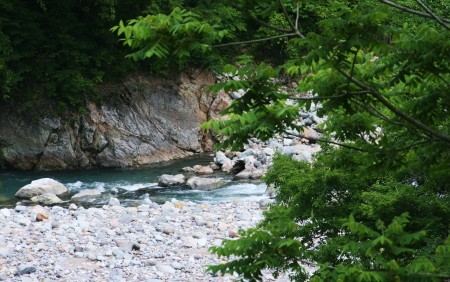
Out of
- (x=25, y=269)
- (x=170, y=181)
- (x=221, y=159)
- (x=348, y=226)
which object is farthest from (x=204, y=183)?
(x=348, y=226)

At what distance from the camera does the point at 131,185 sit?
12844 mm

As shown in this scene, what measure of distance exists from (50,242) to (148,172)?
697cm

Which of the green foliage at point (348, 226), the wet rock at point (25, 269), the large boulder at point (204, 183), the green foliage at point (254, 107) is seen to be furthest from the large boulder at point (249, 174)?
the green foliage at point (254, 107)

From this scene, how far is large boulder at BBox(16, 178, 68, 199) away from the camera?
37.6ft

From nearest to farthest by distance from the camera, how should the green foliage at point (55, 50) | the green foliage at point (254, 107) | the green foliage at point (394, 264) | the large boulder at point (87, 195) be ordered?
the green foliage at point (394, 264) < the green foliage at point (254, 107) < the large boulder at point (87, 195) < the green foliage at point (55, 50)

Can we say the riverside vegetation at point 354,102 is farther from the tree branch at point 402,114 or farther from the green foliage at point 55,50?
the green foliage at point 55,50

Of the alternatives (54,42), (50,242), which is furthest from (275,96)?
(54,42)

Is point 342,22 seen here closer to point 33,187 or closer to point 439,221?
point 439,221

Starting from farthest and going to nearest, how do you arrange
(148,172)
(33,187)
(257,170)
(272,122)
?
(148,172), (257,170), (33,187), (272,122)

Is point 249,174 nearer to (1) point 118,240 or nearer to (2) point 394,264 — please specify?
(1) point 118,240

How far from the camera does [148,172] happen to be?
14.6 meters

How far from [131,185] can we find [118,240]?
16.9 ft

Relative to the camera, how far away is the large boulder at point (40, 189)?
37.6 feet

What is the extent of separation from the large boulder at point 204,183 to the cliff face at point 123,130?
3.64m
